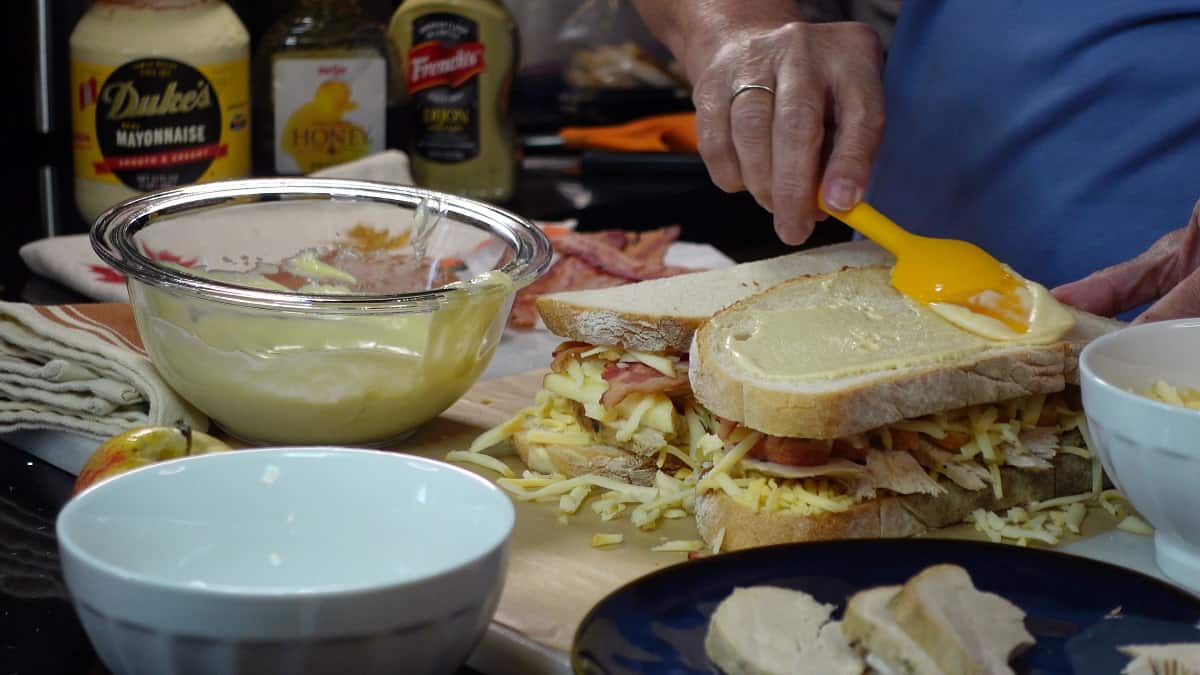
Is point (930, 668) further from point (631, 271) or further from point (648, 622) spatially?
point (631, 271)

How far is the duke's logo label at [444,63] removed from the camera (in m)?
3.27

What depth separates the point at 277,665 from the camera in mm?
1152

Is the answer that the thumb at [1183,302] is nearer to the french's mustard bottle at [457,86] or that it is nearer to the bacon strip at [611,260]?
the bacon strip at [611,260]

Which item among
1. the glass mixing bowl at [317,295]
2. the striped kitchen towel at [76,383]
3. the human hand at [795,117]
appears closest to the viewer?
the glass mixing bowl at [317,295]

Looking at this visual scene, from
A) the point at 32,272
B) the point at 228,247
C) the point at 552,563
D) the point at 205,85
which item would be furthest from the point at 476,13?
the point at 552,563

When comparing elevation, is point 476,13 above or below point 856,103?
below

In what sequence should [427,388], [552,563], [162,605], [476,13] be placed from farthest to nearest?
[476,13]
[427,388]
[552,563]
[162,605]

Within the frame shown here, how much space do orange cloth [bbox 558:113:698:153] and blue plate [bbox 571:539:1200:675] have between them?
236 centimetres

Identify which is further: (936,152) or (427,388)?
(936,152)

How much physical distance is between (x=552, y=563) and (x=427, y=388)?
366mm

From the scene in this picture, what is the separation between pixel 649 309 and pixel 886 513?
0.43 m


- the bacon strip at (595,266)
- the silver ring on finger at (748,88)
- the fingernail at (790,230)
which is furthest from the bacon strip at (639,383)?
the bacon strip at (595,266)

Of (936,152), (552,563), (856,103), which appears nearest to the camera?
(552,563)

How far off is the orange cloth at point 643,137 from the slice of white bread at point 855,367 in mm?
1843
